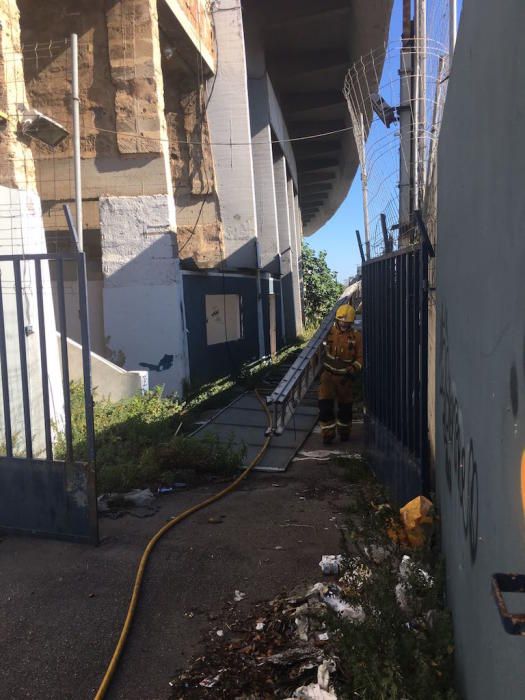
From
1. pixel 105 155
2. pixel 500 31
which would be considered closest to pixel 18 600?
pixel 500 31

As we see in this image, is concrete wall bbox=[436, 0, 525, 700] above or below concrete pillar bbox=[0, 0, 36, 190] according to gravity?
below

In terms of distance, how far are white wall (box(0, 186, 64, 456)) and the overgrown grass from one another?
3.82 metres

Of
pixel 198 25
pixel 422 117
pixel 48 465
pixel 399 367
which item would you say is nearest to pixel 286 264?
pixel 198 25

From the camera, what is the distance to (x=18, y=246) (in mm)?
6211

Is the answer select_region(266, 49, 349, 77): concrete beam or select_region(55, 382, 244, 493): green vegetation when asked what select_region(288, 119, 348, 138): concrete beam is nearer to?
select_region(266, 49, 349, 77): concrete beam

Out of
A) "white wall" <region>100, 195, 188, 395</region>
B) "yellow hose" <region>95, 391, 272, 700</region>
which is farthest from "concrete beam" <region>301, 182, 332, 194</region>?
"yellow hose" <region>95, 391, 272, 700</region>

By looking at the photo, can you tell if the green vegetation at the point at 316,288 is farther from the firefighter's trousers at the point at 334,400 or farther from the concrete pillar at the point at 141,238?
the firefighter's trousers at the point at 334,400

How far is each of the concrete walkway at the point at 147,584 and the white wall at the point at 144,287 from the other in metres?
4.88

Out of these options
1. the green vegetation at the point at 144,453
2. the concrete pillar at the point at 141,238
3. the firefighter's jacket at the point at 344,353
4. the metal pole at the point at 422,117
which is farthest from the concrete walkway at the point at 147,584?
the concrete pillar at the point at 141,238

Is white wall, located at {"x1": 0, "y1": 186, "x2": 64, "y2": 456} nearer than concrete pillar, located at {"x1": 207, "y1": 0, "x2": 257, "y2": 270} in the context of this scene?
Yes

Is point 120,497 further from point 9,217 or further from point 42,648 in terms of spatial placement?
point 9,217

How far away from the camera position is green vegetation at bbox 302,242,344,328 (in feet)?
91.6

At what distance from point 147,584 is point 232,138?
41.6ft

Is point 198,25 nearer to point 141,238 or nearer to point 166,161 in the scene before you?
point 166,161
